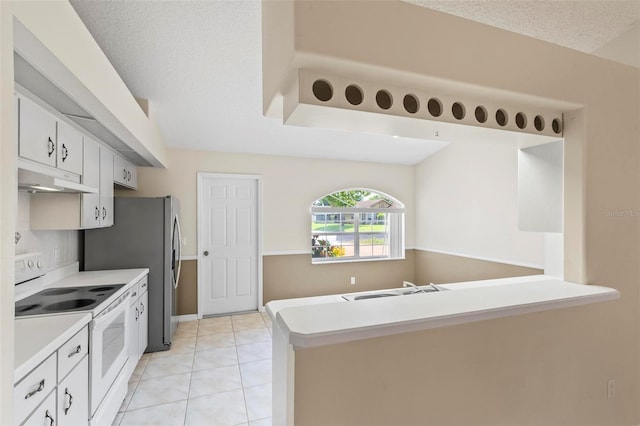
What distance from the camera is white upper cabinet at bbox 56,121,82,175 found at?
184 centimetres

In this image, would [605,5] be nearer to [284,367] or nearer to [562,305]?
[562,305]

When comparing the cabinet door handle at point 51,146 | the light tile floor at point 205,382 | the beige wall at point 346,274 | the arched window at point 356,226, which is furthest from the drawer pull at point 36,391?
the arched window at point 356,226

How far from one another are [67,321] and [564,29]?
3.52 m

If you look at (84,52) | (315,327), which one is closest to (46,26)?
(84,52)

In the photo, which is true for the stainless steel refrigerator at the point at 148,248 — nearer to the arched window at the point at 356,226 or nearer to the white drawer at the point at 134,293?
the white drawer at the point at 134,293

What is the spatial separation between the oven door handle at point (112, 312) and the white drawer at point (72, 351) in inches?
4.3

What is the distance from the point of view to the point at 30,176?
1.58 metres

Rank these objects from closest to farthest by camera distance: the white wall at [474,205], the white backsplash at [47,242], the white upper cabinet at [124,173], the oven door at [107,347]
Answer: the oven door at [107,347] → the white backsplash at [47,242] → the white upper cabinet at [124,173] → the white wall at [474,205]

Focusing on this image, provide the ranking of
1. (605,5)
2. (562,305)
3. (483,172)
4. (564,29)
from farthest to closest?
(483,172) → (564,29) → (605,5) → (562,305)

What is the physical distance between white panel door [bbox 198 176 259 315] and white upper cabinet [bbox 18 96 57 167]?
2.36 metres

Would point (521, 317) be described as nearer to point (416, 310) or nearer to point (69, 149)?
point (416, 310)

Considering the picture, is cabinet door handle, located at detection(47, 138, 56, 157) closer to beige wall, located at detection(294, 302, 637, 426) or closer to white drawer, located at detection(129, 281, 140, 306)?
white drawer, located at detection(129, 281, 140, 306)

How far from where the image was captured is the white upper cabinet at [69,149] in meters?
1.84

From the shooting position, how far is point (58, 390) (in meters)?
1.38
